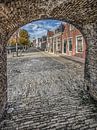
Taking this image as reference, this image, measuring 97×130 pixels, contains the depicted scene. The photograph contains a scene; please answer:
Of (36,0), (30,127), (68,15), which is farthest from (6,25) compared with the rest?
(30,127)

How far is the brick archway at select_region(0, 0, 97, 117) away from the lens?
5.63 metres

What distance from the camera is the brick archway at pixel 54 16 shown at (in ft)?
18.5

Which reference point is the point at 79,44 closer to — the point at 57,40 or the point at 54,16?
the point at 57,40

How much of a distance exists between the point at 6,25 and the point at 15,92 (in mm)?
4010

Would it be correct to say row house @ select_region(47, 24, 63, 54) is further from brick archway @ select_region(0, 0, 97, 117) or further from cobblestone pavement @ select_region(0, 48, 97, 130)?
brick archway @ select_region(0, 0, 97, 117)

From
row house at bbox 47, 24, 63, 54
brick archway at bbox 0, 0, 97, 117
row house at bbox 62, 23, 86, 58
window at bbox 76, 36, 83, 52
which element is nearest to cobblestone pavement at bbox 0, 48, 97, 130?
brick archway at bbox 0, 0, 97, 117

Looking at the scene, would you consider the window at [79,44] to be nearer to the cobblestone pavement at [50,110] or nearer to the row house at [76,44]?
the row house at [76,44]

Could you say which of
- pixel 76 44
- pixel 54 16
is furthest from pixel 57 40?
pixel 54 16

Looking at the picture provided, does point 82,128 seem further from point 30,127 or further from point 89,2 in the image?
point 89,2

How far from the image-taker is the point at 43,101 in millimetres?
7664

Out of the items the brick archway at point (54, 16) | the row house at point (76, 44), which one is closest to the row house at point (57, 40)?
the row house at point (76, 44)

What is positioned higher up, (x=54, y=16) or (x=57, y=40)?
(x=57, y=40)

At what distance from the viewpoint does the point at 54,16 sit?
284 inches

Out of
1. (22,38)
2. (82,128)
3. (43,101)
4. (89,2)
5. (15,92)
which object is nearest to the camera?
(82,128)
